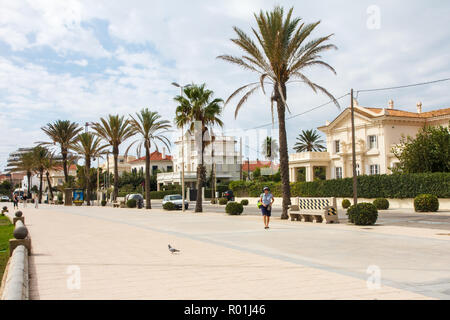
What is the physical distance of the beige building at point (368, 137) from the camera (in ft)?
156

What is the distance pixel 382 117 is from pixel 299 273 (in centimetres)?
4308

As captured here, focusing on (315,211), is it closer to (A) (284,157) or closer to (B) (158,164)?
(A) (284,157)

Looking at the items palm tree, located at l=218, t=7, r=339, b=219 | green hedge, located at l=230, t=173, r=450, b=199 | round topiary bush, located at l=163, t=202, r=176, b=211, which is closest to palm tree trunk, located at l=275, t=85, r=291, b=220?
palm tree, located at l=218, t=7, r=339, b=219

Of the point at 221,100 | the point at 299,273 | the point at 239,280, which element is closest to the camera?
the point at 239,280

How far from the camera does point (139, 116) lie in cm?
4369

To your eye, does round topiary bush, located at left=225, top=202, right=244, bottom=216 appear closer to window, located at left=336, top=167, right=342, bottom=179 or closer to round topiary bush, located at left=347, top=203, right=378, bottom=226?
round topiary bush, located at left=347, top=203, right=378, bottom=226

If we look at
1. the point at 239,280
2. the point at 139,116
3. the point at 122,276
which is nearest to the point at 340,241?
the point at 239,280

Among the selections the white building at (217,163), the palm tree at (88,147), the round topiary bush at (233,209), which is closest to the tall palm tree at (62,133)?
the palm tree at (88,147)

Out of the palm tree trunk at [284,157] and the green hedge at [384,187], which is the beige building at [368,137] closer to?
the green hedge at [384,187]

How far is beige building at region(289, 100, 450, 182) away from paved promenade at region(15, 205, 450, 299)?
35865 mm

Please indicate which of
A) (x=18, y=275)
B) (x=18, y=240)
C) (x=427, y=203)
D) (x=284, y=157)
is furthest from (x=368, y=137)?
(x=18, y=275)

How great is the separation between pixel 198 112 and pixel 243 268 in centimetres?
2607
